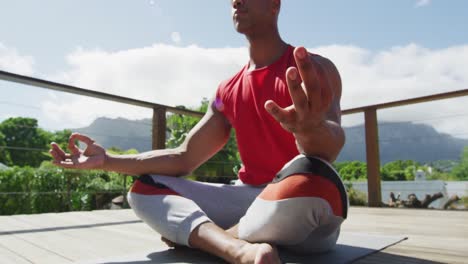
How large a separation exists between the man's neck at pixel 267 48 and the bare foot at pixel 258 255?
2.19ft

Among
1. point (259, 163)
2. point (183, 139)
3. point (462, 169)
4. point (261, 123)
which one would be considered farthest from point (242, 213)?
point (462, 169)

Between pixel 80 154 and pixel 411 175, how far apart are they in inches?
1731

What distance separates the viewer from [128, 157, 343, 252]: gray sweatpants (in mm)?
839

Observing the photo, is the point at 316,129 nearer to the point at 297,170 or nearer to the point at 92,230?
the point at 297,170

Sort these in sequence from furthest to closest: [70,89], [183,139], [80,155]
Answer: [183,139] → [70,89] → [80,155]

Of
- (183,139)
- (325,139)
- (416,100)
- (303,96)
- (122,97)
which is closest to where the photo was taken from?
(303,96)

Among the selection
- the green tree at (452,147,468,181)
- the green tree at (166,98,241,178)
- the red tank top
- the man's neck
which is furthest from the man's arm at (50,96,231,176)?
the green tree at (452,147,468,181)

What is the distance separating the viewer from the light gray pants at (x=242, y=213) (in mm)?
840

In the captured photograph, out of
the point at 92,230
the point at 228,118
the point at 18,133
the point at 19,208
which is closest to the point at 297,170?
the point at 228,118

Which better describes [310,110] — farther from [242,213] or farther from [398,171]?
[398,171]

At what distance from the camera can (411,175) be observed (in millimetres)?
39875

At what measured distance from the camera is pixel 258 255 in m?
0.74

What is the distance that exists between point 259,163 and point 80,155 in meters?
0.58

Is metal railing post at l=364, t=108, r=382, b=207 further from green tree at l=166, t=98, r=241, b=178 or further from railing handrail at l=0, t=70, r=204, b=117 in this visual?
green tree at l=166, t=98, r=241, b=178
